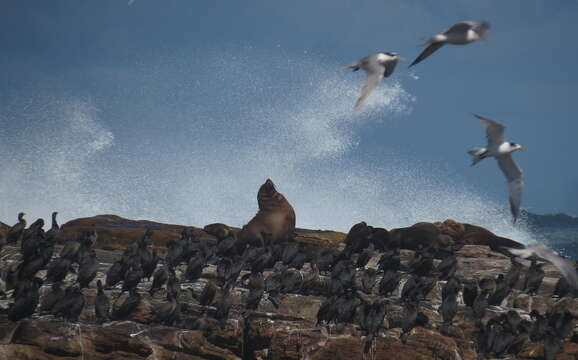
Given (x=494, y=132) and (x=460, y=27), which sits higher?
(x=460, y=27)

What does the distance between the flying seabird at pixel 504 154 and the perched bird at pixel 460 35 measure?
6.76 ft

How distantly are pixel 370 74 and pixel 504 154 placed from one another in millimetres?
4122

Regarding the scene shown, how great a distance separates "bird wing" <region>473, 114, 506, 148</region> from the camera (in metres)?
11.4

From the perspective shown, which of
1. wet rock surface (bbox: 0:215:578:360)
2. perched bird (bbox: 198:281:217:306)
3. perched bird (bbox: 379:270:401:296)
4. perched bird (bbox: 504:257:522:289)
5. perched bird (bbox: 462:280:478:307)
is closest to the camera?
wet rock surface (bbox: 0:215:578:360)

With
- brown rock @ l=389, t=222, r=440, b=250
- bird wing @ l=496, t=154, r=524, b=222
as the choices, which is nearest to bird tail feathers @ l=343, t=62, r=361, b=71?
bird wing @ l=496, t=154, r=524, b=222

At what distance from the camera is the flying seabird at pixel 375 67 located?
912cm

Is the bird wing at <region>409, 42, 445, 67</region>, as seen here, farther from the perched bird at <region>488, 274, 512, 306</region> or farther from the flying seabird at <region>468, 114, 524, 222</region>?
the perched bird at <region>488, 274, 512, 306</region>

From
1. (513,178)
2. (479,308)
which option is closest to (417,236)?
(479,308)

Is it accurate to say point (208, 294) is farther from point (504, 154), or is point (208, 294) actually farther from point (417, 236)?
point (417, 236)

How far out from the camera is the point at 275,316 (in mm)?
15203

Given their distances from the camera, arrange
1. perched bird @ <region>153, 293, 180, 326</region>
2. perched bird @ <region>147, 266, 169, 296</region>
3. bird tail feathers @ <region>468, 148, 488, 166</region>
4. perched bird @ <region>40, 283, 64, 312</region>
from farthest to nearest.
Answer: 1. perched bird @ <region>147, 266, 169, 296</region>
2. perched bird @ <region>153, 293, 180, 326</region>
3. perched bird @ <region>40, 283, 64, 312</region>
4. bird tail feathers @ <region>468, 148, 488, 166</region>

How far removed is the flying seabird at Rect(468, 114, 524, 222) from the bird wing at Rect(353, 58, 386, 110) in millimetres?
2625

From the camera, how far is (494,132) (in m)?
11.5

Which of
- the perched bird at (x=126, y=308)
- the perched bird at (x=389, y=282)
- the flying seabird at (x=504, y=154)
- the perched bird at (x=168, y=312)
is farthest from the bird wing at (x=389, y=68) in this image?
the perched bird at (x=126, y=308)
